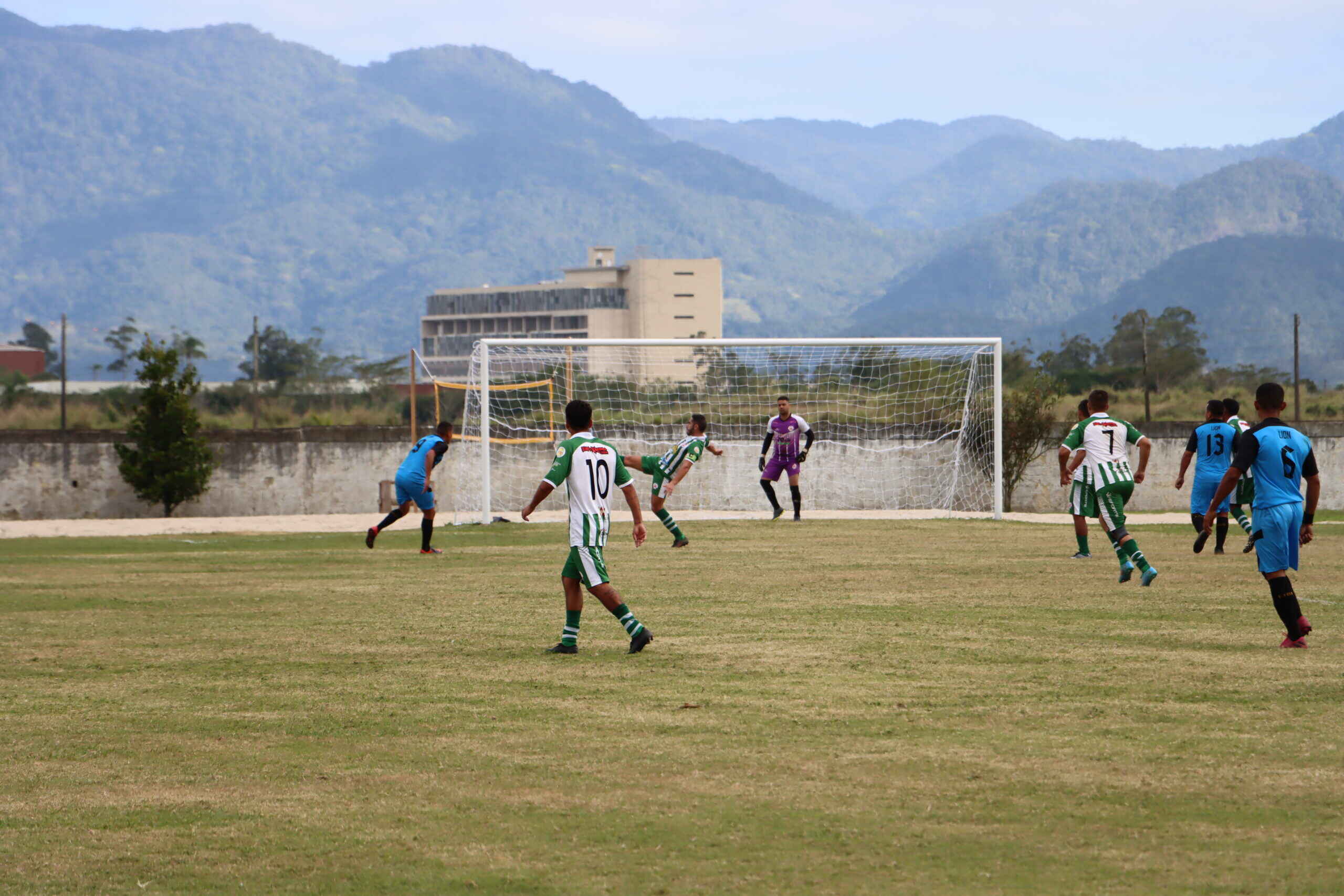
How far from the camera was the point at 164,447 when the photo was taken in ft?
90.6

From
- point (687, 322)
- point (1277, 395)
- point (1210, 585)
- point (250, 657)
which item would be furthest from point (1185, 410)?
point (687, 322)

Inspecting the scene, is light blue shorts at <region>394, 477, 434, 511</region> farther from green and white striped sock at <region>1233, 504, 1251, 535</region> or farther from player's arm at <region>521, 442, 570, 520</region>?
green and white striped sock at <region>1233, 504, 1251, 535</region>

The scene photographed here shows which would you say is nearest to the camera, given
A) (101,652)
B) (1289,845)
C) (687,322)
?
(1289,845)

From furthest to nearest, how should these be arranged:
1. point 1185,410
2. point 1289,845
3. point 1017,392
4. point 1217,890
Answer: point 1185,410, point 1017,392, point 1289,845, point 1217,890

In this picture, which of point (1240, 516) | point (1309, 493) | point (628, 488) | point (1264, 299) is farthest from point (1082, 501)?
point (1264, 299)

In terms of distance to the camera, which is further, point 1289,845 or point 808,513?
point 808,513

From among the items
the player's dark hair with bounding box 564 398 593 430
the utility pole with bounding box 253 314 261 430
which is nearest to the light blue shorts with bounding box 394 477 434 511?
the player's dark hair with bounding box 564 398 593 430

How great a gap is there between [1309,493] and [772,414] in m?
20.3

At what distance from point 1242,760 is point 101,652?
7.44 meters

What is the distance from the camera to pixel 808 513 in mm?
27000

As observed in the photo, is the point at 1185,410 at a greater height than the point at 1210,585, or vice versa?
the point at 1185,410

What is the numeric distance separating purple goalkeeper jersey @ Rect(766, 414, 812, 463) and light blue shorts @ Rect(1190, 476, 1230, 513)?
7049 mm

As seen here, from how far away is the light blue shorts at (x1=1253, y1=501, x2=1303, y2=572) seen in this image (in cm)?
923

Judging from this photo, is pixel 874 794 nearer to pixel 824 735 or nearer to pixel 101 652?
pixel 824 735
